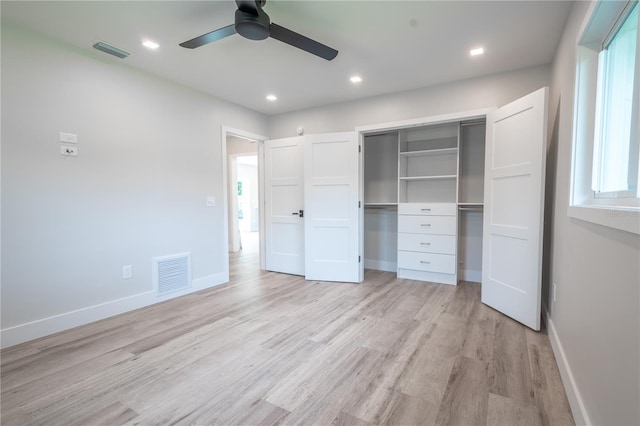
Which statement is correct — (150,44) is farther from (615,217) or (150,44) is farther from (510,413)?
(510,413)

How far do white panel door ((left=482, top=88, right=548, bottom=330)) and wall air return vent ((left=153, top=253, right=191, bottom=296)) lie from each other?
3.46 m

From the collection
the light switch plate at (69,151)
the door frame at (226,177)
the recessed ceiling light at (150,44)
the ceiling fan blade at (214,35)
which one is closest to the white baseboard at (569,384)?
the ceiling fan blade at (214,35)

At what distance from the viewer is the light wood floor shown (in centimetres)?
155

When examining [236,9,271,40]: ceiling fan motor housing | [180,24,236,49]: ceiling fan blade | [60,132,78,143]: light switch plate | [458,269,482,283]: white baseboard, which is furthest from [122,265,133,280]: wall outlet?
[458,269,482,283]: white baseboard

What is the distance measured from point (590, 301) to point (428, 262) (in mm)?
2536

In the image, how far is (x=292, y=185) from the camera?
4453mm

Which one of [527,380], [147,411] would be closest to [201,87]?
[147,411]

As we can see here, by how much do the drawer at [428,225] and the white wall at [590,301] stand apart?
1.32 metres

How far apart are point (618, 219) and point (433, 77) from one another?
2841mm

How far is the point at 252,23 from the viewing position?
6.21 ft

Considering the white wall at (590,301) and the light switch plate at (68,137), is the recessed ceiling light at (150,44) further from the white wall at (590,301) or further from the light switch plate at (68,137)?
the white wall at (590,301)

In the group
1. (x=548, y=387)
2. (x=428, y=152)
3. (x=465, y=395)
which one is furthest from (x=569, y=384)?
(x=428, y=152)

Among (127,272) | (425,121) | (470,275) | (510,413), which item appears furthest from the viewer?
(470,275)

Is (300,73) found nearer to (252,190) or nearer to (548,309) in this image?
(548,309)
